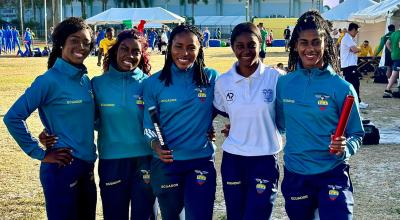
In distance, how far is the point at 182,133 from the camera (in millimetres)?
4352

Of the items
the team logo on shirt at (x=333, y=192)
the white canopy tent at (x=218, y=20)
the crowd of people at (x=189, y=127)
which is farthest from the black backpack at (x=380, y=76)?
the white canopy tent at (x=218, y=20)

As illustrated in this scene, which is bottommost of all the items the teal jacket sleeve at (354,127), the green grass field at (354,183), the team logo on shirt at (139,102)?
the green grass field at (354,183)

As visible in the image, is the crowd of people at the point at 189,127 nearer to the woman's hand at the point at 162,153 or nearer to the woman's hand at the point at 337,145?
the woman's hand at the point at 162,153

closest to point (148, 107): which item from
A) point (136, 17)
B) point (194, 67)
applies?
point (194, 67)

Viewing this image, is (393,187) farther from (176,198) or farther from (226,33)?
(226,33)

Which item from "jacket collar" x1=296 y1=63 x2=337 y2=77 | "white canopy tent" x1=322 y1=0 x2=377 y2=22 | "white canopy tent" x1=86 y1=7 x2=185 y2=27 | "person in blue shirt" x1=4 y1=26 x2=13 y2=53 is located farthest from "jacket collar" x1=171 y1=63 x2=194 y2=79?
"person in blue shirt" x1=4 y1=26 x2=13 y2=53

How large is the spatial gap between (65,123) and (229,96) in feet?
4.12

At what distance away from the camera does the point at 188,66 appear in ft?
14.5

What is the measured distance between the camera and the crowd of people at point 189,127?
12.9 ft

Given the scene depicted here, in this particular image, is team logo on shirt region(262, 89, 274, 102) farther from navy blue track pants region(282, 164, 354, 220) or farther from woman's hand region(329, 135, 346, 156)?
woman's hand region(329, 135, 346, 156)

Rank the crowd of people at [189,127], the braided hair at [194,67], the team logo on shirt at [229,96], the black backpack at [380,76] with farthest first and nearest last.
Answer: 1. the black backpack at [380,76]
2. the braided hair at [194,67]
3. the team logo on shirt at [229,96]
4. the crowd of people at [189,127]

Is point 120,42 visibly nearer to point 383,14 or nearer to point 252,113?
point 252,113

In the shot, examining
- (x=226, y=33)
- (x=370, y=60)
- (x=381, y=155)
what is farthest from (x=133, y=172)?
(x=226, y=33)

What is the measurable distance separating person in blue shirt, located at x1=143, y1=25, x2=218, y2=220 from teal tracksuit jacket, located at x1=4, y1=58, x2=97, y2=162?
0.47 m
